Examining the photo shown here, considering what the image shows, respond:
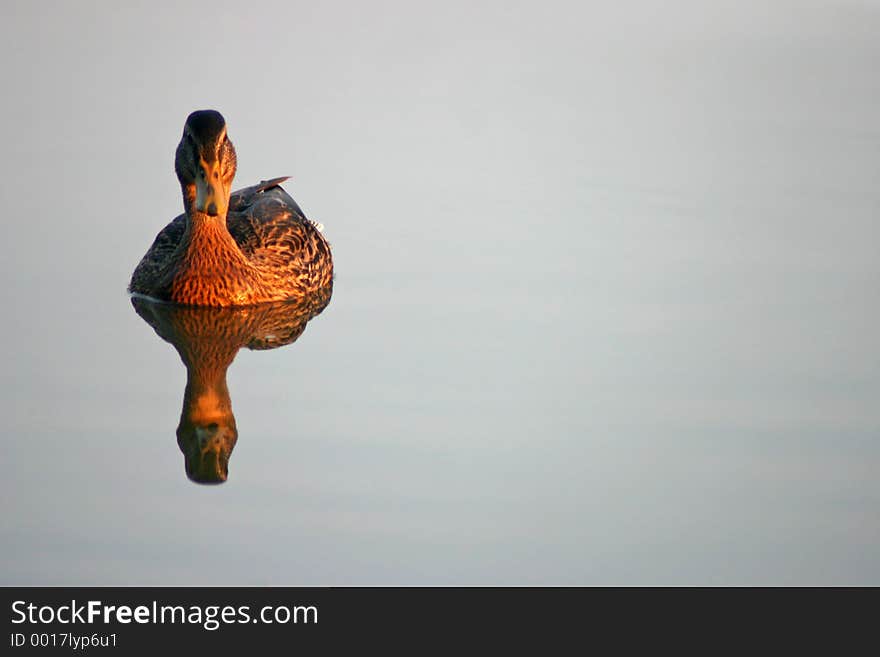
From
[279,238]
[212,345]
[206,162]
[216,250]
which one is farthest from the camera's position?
[279,238]

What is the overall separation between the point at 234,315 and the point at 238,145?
466 centimetres

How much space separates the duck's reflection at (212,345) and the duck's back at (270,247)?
5.2 inches

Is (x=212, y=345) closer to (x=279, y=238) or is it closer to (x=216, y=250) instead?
(x=216, y=250)

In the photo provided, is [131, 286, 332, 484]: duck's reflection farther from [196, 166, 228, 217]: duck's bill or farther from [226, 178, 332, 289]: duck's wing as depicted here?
[196, 166, 228, 217]: duck's bill

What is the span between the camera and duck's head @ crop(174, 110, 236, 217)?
13.4 metres

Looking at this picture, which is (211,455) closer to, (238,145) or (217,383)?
(217,383)

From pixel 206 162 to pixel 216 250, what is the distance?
22.5 inches

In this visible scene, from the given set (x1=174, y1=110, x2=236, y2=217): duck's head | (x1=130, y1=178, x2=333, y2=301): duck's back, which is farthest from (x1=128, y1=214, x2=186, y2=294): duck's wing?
(x1=174, y1=110, x2=236, y2=217): duck's head

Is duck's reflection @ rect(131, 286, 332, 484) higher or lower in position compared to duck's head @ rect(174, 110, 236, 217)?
lower

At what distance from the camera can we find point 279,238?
14.3 meters

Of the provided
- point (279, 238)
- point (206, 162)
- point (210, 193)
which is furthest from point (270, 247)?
point (206, 162)

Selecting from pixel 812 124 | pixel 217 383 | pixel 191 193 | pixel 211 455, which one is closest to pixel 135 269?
pixel 191 193

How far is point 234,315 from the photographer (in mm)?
13305
